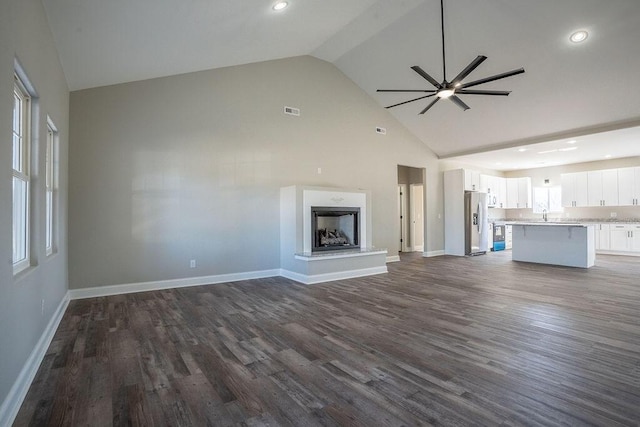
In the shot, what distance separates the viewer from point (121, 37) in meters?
3.37

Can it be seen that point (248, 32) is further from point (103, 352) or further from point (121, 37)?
point (103, 352)

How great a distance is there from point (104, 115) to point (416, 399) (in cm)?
523

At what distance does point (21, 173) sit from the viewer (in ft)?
8.46

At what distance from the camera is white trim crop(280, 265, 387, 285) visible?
5465 mm

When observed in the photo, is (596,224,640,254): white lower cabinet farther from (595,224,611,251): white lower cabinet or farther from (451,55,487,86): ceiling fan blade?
(451,55,487,86): ceiling fan blade

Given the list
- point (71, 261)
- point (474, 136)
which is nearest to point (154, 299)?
point (71, 261)

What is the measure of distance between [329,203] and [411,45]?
3196 mm

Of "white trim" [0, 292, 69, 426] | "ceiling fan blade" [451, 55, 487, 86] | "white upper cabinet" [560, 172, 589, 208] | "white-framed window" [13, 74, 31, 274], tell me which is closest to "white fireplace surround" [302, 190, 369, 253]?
"ceiling fan blade" [451, 55, 487, 86]

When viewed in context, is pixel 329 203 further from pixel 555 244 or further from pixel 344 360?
pixel 555 244

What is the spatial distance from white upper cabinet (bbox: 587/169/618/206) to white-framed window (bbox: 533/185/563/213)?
0.95 m

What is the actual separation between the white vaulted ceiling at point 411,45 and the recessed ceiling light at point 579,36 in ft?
0.22

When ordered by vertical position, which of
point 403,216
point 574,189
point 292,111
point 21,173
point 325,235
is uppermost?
point 292,111

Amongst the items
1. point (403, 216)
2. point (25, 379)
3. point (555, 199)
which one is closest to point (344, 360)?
point (25, 379)

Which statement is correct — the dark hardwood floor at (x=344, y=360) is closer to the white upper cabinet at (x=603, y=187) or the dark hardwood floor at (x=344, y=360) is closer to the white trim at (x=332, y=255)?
the white trim at (x=332, y=255)
